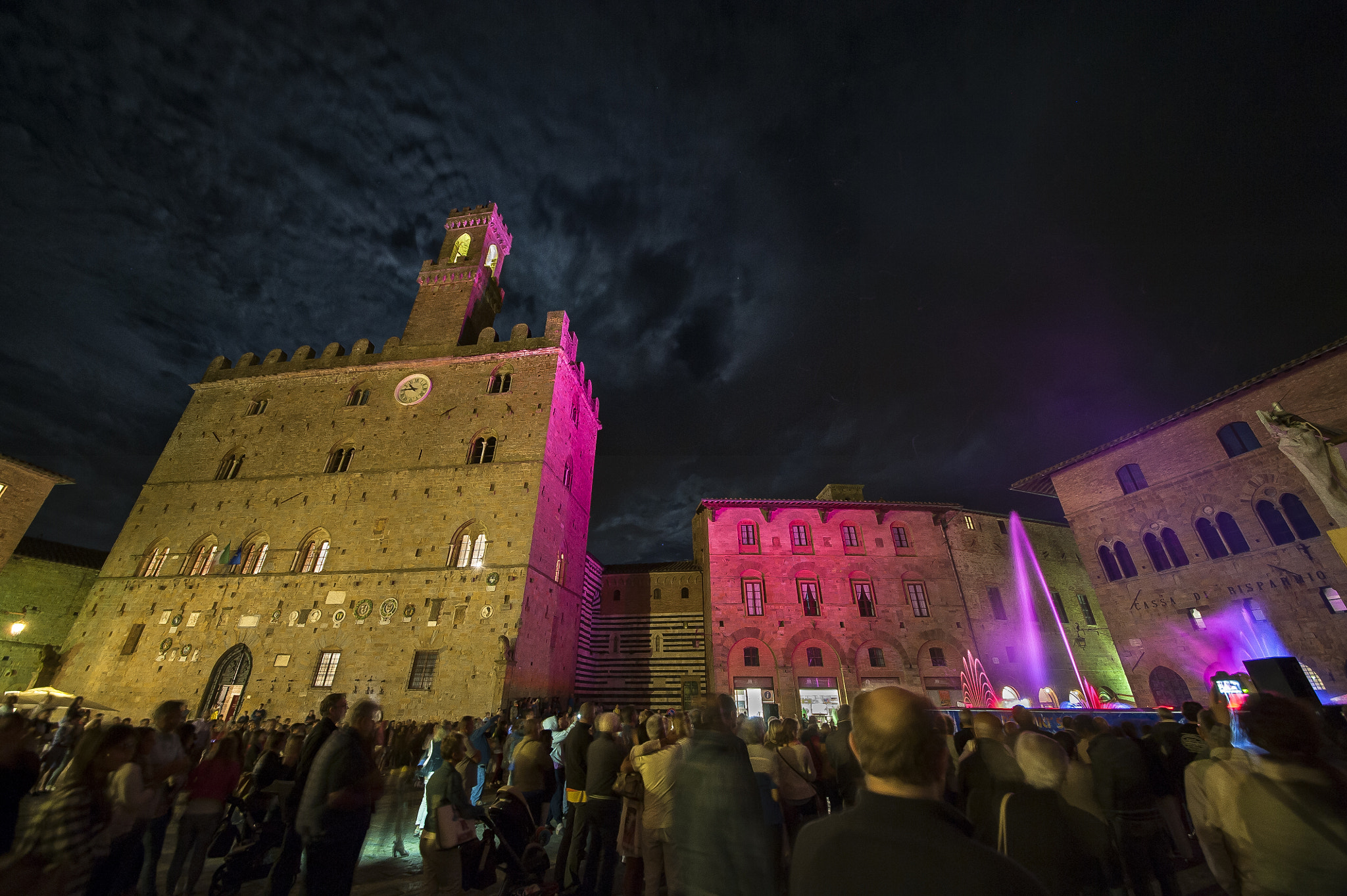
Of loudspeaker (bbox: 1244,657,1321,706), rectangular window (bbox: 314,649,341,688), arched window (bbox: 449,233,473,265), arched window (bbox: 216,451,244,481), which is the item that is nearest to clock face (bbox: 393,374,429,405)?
arched window (bbox: 216,451,244,481)

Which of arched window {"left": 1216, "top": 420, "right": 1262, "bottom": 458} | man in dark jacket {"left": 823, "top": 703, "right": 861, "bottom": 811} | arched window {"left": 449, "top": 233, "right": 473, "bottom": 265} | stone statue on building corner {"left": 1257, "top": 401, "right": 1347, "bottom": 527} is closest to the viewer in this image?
man in dark jacket {"left": 823, "top": 703, "right": 861, "bottom": 811}

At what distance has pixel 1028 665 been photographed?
70.6 feet

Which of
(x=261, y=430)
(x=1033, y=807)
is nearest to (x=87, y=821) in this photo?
(x=1033, y=807)

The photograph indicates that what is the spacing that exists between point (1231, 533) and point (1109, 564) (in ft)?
13.0

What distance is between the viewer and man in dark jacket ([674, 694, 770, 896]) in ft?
9.48

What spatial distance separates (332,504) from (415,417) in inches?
173

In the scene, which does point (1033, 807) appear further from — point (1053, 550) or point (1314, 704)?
point (1053, 550)

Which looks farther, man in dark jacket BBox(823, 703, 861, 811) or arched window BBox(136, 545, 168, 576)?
arched window BBox(136, 545, 168, 576)

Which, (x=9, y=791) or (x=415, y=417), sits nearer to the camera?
(x=9, y=791)

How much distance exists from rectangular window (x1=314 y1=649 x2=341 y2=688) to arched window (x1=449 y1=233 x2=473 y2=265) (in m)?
18.5

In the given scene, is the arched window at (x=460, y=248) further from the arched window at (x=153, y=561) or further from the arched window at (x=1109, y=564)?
the arched window at (x=1109, y=564)

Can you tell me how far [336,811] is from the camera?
3.92 metres

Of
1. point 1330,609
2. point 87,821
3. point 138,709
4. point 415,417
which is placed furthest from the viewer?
point 415,417

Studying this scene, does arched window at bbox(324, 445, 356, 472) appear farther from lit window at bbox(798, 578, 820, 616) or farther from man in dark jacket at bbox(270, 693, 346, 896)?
lit window at bbox(798, 578, 820, 616)
